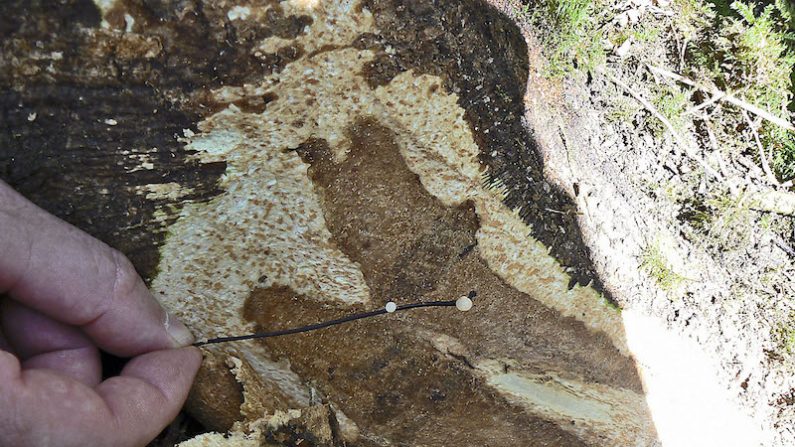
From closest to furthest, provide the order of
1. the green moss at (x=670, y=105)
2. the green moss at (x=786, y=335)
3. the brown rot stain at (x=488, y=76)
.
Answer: the brown rot stain at (x=488, y=76), the green moss at (x=670, y=105), the green moss at (x=786, y=335)

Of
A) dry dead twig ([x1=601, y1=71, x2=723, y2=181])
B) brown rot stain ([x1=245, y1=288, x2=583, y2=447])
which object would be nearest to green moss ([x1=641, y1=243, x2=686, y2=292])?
dry dead twig ([x1=601, y1=71, x2=723, y2=181])

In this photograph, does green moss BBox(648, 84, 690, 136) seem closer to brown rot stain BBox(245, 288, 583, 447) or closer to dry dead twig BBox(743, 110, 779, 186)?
dry dead twig BBox(743, 110, 779, 186)

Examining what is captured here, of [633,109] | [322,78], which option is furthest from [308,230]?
[633,109]

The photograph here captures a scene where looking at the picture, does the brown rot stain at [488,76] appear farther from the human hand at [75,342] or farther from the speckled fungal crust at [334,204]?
the human hand at [75,342]

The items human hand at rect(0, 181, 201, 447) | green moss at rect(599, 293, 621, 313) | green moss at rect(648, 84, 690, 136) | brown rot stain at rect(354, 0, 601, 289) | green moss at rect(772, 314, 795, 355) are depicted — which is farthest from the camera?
green moss at rect(772, 314, 795, 355)

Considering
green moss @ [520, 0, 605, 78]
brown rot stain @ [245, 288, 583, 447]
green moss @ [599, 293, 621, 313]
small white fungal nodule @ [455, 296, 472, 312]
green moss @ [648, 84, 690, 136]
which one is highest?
green moss @ [520, 0, 605, 78]

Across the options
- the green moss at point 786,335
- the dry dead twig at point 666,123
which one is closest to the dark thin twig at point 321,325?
the dry dead twig at point 666,123
